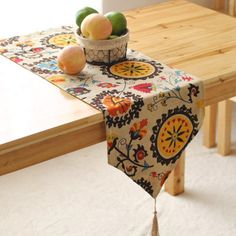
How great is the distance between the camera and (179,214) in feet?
8.07

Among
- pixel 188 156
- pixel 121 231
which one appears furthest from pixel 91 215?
pixel 188 156

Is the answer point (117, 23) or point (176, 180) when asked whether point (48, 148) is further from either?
point (176, 180)

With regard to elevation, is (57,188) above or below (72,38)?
below

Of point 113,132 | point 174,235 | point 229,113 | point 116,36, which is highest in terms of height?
point 116,36

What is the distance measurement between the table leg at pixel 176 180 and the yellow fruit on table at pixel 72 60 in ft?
3.03

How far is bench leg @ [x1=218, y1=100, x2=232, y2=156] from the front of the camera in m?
2.76

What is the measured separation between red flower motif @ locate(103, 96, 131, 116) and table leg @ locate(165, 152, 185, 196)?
99 centimetres

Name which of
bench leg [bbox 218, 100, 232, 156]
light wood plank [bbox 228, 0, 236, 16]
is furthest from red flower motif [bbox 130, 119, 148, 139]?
light wood plank [bbox 228, 0, 236, 16]

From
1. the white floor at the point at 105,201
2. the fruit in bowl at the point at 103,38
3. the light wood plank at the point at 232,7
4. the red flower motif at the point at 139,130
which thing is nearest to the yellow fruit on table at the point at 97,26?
the fruit in bowl at the point at 103,38

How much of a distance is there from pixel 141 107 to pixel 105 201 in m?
1.04

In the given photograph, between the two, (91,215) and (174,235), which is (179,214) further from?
(91,215)

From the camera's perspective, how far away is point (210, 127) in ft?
9.48

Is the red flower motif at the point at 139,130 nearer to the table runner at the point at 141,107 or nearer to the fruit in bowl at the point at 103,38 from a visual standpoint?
the table runner at the point at 141,107

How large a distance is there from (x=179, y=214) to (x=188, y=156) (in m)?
0.46
